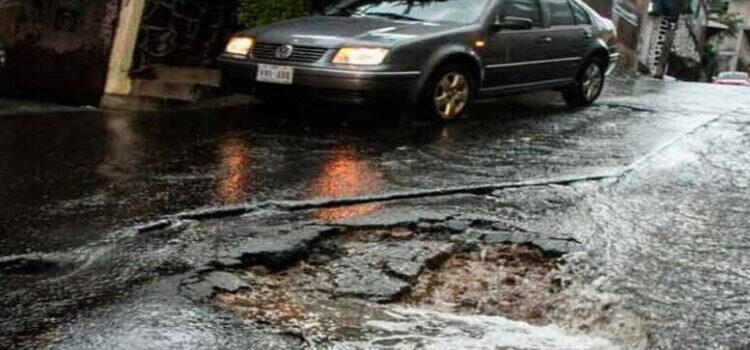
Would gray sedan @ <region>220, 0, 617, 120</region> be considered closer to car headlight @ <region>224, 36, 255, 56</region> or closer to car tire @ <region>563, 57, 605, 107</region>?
car headlight @ <region>224, 36, 255, 56</region>

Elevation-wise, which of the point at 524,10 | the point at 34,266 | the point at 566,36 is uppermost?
the point at 524,10

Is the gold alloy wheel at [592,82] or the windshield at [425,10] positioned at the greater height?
the windshield at [425,10]

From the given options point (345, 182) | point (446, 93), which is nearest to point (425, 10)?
point (446, 93)

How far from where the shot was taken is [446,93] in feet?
28.4

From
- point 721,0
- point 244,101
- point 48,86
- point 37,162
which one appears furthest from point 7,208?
point 721,0

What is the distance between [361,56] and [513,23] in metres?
1.99

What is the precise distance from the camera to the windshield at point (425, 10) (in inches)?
347

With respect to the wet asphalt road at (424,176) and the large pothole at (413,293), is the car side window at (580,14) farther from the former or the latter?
the large pothole at (413,293)

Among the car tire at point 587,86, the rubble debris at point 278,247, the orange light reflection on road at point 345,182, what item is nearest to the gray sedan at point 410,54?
the car tire at point 587,86

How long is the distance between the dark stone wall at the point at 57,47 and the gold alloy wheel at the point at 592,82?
574 cm

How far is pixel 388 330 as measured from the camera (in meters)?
3.43

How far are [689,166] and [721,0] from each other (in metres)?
37.0

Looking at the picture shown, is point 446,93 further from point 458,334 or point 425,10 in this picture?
point 458,334

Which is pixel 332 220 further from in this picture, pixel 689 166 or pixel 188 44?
pixel 188 44
